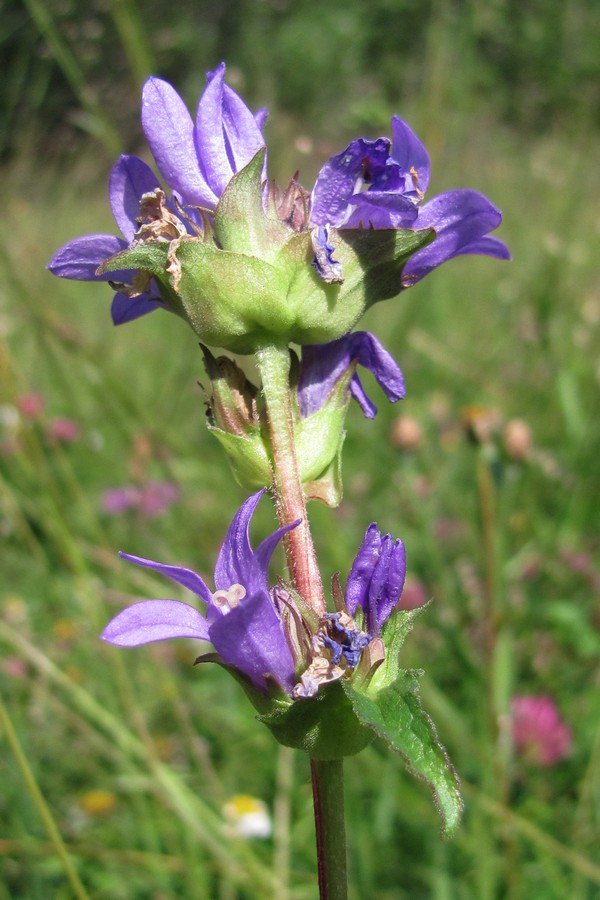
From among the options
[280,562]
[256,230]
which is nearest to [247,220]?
[256,230]

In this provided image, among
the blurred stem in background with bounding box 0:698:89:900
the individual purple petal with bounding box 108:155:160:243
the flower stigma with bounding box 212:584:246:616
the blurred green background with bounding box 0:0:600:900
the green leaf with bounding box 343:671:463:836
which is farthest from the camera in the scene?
the blurred green background with bounding box 0:0:600:900

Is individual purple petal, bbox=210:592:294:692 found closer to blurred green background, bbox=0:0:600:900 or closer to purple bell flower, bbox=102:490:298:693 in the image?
purple bell flower, bbox=102:490:298:693

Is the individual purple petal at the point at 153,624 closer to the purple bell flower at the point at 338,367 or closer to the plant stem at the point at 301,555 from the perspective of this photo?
the plant stem at the point at 301,555

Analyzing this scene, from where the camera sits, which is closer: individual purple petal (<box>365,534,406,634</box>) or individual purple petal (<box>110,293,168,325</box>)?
individual purple petal (<box>365,534,406,634</box>)

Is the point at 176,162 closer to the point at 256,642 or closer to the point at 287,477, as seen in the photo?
the point at 287,477

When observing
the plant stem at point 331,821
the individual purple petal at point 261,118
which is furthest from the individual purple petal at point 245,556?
the individual purple petal at point 261,118

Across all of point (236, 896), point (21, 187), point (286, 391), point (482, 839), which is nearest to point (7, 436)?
point (236, 896)

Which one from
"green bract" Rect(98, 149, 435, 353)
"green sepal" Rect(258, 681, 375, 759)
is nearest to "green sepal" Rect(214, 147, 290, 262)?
"green bract" Rect(98, 149, 435, 353)
